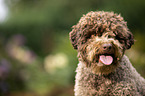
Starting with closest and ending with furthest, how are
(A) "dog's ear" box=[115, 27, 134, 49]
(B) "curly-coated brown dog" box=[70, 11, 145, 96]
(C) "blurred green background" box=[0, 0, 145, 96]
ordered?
(B) "curly-coated brown dog" box=[70, 11, 145, 96] → (A) "dog's ear" box=[115, 27, 134, 49] → (C) "blurred green background" box=[0, 0, 145, 96]

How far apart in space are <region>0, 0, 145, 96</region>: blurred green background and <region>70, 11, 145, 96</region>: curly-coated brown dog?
5739mm

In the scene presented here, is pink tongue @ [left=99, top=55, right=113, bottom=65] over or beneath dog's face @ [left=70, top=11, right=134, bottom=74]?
beneath

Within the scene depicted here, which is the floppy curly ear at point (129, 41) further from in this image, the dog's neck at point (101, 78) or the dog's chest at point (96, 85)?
the dog's chest at point (96, 85)

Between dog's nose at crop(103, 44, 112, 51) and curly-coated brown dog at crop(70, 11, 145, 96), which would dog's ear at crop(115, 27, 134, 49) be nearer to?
curly-coated brown dog at crop(70, 11, 145, 96)

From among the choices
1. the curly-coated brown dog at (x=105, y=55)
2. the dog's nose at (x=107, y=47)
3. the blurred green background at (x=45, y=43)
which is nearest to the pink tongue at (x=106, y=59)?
the curly-coated brown dog at (x=105, y=55)

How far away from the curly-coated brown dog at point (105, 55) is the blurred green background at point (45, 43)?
5739 mm

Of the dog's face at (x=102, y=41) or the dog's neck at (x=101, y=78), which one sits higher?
the dog's face at (x=102, y=41)

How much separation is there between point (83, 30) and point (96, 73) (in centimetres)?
62

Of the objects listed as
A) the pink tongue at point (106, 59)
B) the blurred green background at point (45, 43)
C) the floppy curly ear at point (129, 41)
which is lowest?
the pink tongue at point (106, 59)

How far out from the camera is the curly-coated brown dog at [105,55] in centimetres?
358

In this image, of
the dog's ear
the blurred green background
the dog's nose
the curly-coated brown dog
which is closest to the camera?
the dog's nose

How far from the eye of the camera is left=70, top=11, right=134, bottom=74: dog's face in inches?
140

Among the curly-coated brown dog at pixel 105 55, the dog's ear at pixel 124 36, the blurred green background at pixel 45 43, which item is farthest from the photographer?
the blurred green background at pixel 45 43

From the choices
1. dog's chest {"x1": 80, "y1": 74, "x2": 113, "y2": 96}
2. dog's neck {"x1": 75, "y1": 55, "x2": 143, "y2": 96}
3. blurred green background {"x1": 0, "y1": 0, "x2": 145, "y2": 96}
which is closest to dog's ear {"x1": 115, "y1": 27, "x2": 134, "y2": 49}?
dog's neck {"x1": 75, "y1": 55, "x2": 143, "y2": 96}
